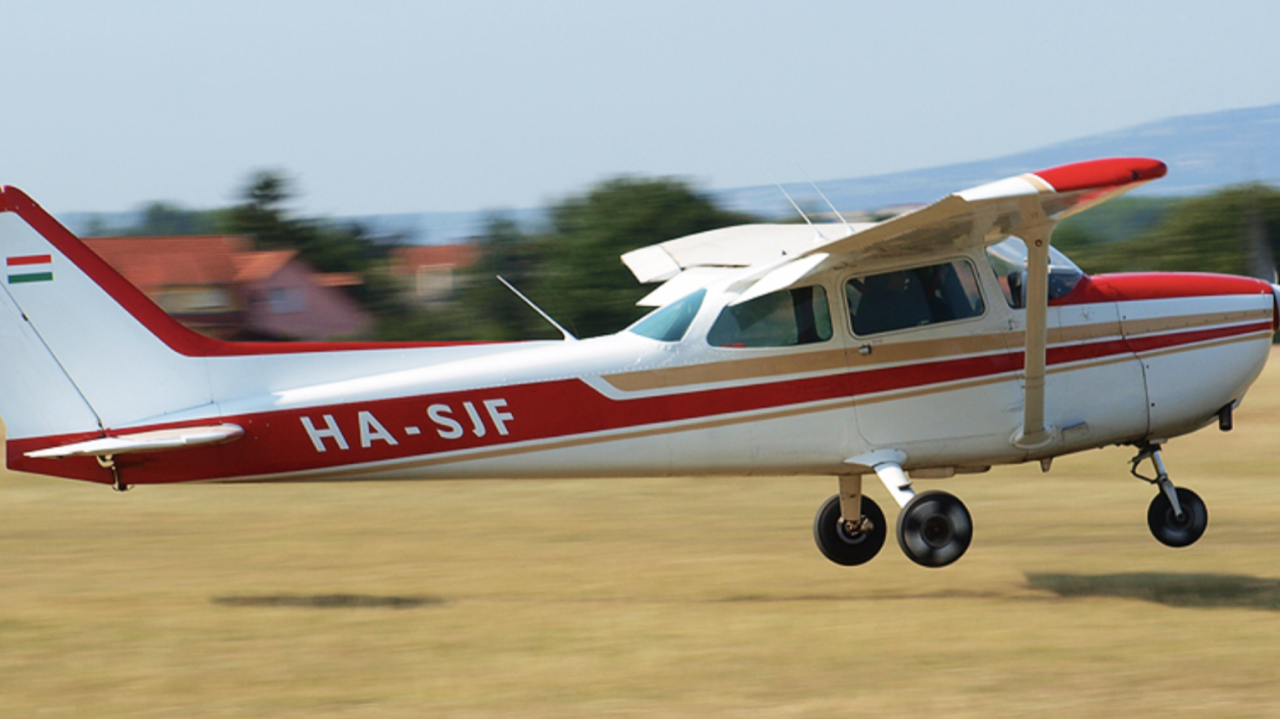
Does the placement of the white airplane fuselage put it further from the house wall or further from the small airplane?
the house wall

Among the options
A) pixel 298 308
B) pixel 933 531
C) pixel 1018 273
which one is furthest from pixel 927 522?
pixel 298 308

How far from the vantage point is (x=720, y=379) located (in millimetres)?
7699

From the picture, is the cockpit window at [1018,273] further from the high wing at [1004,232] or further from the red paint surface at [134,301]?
the red paint surface at [134,301]

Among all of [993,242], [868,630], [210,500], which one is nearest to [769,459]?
[868,630]

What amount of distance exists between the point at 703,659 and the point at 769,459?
5.67 feet

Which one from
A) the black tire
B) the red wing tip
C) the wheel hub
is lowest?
the black tire

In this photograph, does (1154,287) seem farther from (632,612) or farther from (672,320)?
(632,612)

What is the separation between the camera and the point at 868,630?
6.85 meters

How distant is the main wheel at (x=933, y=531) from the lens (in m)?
7.46

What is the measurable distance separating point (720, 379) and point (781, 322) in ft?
1.65

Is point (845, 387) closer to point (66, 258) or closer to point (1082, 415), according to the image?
point (1082, 415)

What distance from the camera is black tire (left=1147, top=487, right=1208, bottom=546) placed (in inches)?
323

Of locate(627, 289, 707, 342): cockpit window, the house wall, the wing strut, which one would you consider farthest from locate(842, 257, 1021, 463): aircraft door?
the house wall

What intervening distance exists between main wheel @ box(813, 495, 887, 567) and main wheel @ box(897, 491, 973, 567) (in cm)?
118
